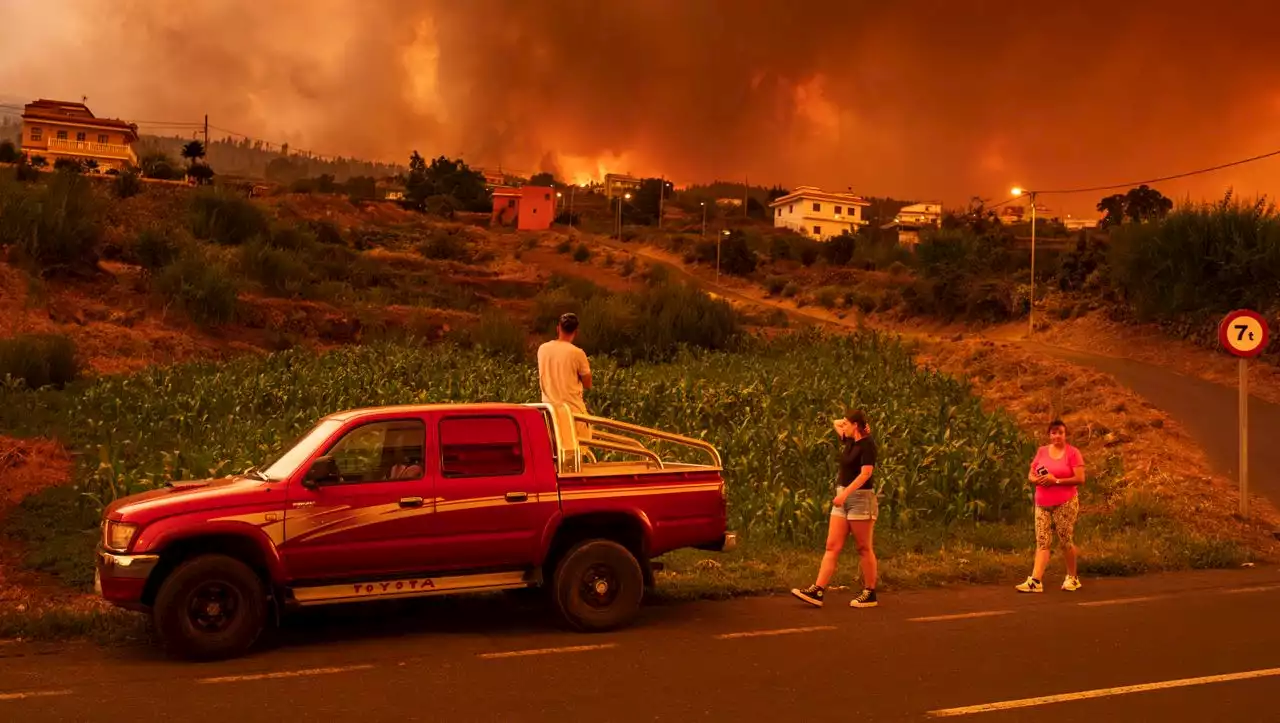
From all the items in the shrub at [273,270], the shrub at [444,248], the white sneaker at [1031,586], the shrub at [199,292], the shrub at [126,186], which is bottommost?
the white sneaker at [1031,586]

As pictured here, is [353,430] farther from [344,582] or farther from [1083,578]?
[1083,578]

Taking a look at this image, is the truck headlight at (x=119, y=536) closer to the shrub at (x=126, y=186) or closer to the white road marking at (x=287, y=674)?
the white road marking at (x=287, y=674)

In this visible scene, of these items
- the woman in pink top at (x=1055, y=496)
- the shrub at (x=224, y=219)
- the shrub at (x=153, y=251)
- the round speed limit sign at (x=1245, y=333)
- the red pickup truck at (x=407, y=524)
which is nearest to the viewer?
the red pickup truck at (x=407, y=524)

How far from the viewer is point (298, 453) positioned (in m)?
8.25

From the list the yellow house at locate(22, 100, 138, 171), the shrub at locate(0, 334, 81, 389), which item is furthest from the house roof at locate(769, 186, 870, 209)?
the shrub at locate(0, 334, 81, 389)

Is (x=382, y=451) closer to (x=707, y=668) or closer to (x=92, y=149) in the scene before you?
(x=707, y=668)

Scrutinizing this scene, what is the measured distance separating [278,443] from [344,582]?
25.0 feet

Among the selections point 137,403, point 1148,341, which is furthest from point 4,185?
point 1148,341

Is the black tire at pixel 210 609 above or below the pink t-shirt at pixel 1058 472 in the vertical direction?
below

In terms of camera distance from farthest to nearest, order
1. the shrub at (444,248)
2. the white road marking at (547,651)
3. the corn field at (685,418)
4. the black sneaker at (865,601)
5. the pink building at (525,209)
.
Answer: the pink building at (525,209) < the shrub at (444,248) < the corn field at (685,418) < the black sneaker at (865,601) < the white road marking at (547,651)

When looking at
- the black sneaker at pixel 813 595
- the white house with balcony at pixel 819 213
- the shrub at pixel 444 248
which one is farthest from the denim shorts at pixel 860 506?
the white house with balcony at pixel 819 213

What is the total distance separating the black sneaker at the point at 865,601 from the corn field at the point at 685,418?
9.92ft

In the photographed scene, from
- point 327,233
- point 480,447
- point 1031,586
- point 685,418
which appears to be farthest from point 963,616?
point 327,233

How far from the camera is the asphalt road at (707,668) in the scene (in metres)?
6.34
